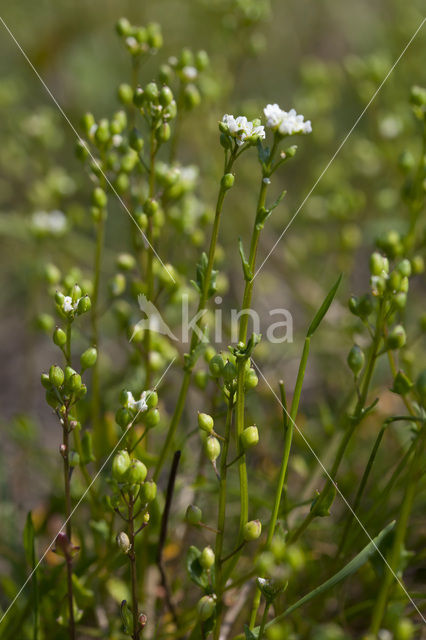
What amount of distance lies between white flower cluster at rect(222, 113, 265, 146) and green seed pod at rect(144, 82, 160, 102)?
22 cm

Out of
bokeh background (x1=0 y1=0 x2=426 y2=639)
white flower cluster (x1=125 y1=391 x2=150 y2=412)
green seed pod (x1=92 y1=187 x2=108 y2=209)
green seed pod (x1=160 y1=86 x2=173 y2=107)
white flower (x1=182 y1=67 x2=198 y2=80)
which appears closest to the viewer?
white flower cluster (x1=125 y1=391 x2=150 y2=412)

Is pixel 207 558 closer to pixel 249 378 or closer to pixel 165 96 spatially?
pixel 249 378

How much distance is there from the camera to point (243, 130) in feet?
3.24

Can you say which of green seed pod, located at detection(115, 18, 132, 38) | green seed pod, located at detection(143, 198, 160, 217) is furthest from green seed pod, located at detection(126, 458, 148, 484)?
A: green seed pod, located at detection(115, 18, 132, 38)

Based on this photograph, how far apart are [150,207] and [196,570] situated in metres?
0.64

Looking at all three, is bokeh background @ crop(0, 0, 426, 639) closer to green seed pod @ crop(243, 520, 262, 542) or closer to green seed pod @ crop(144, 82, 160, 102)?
green seed pod @ crop(243, 520, 262, 542)

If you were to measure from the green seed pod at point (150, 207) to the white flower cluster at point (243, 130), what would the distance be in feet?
0.81

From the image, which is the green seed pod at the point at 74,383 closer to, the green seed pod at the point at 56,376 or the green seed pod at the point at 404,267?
the green seed pod at the point at 56,376

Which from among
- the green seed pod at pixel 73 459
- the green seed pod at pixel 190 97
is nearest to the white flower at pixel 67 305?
the green seed pod at pixel 73 459

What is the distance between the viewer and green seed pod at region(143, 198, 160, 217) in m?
1.19

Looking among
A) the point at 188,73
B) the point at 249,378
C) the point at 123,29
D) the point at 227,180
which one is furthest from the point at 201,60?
the point at 249,378

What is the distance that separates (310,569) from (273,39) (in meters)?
3.24

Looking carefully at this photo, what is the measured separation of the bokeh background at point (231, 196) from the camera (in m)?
1.81

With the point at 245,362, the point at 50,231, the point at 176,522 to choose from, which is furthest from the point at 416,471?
the point at 50,231
